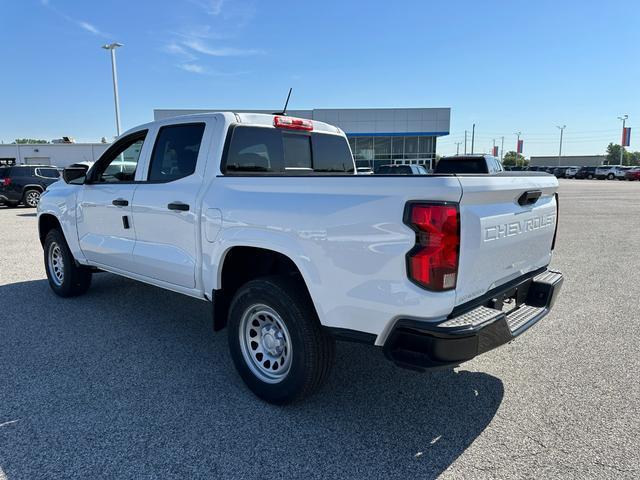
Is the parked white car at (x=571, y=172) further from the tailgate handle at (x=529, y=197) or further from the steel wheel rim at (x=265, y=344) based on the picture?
the steel wheel rim at (x=265, y=344)

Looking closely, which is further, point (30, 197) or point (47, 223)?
point (30, 197)

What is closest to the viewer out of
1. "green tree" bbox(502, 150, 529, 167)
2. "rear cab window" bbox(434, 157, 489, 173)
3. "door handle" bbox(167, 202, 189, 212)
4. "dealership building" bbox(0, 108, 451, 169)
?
"door handle" bbox(167, 202, 189, 212)

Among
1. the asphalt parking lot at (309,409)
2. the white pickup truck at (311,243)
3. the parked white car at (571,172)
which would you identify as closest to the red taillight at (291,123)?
the white pickup truck at (311,243)

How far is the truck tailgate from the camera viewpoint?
2475 mm

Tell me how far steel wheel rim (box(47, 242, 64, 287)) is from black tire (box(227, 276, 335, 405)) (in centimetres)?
375

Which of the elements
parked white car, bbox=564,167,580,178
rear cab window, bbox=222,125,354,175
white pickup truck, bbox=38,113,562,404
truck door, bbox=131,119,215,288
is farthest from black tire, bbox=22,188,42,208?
parked white car, bbox=564,167,580,178

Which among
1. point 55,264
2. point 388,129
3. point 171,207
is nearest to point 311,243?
point 171,207

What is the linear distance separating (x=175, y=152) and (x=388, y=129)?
42.2 meters

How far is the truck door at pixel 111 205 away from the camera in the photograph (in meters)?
4.44

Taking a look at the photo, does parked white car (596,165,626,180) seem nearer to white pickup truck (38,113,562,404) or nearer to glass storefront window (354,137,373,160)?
glass storefront window (354,137,373,160)

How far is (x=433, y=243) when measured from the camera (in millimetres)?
2367

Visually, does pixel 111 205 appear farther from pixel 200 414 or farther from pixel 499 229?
pixel 499 229

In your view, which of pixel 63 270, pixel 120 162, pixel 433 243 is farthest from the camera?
pixel 63 270

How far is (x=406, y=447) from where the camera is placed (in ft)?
9.08
